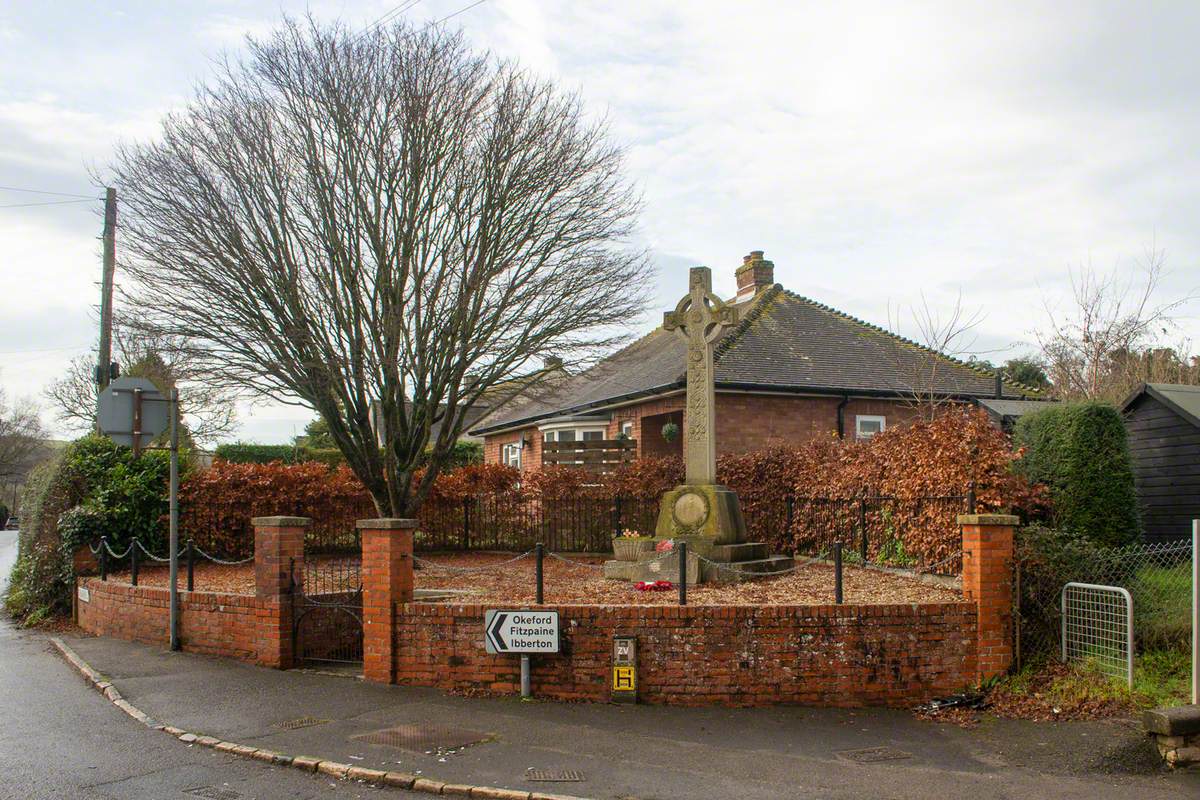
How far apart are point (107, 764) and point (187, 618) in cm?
459

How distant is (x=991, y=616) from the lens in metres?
9.13

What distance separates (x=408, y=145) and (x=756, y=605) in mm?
8363

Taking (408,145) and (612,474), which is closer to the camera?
(408,145)

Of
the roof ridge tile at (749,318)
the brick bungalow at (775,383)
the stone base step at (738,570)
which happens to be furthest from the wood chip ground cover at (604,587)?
the roof ridge tile at (749,318)

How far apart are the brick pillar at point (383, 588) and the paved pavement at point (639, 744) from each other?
291mm

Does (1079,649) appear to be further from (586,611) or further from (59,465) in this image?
(59,465)

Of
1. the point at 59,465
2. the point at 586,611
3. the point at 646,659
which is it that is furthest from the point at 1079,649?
the point at 59,465

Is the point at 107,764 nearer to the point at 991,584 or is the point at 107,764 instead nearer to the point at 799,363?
the point at 991,584

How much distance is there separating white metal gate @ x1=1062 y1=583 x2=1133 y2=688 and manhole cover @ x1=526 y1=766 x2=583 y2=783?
5081 mm

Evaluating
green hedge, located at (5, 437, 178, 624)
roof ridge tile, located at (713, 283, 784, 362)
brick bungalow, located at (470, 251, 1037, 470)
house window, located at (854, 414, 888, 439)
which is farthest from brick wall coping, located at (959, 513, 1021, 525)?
house window, located at (854, 414, 888, 439)

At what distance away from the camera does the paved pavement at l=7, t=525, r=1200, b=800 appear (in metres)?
6.75

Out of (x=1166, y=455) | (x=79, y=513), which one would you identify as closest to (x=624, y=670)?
(x=1166, y=455)

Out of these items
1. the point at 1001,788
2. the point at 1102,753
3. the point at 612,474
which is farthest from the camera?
the point at 612,474

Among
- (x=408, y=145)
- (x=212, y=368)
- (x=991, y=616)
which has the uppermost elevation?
(x=408, y=145)
